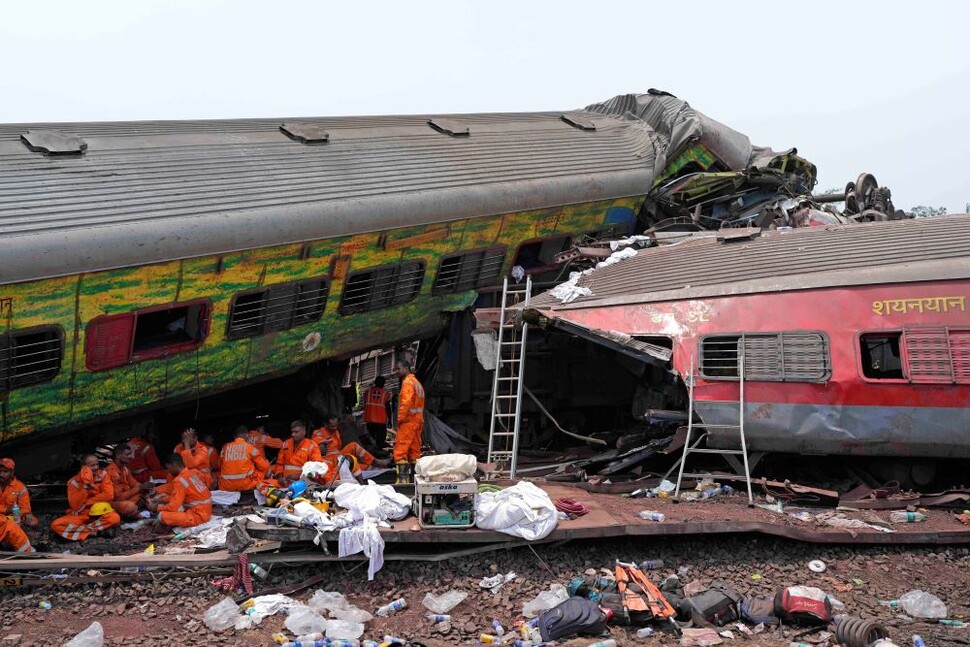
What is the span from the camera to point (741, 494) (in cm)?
1106

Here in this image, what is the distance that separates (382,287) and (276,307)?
1826 millimetres

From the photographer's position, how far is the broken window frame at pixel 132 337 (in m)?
11.2

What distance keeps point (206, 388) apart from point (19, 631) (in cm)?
478

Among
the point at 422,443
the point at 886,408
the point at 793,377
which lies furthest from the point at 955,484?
the point at 422,443

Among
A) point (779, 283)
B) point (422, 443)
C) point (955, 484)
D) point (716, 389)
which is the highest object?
point (779, 283)

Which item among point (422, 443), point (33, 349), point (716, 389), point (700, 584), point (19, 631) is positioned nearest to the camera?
point (19, 631)

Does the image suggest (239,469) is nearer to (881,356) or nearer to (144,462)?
(144,462)

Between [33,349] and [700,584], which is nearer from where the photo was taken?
[700,584]

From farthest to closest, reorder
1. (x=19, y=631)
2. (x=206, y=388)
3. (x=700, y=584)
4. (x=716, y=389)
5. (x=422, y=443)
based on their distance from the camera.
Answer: (x=422, y=443) → (x=206, y=388) → (x=716, y=389) → (x=700, y=584) → (x=19, y=631)

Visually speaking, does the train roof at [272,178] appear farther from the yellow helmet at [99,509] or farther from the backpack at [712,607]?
the backpack at [712,607]

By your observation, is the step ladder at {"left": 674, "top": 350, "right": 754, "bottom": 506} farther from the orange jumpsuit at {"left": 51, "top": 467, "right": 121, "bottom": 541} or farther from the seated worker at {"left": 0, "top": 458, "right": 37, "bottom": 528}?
the seated worker at {"left": 0, "top": 458, "right": 37, "bottom": 528}

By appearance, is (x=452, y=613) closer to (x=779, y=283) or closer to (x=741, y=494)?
(x=741, y=494)

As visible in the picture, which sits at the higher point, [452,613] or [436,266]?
[436,266]

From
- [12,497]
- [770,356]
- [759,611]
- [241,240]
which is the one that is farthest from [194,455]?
[770,356]
